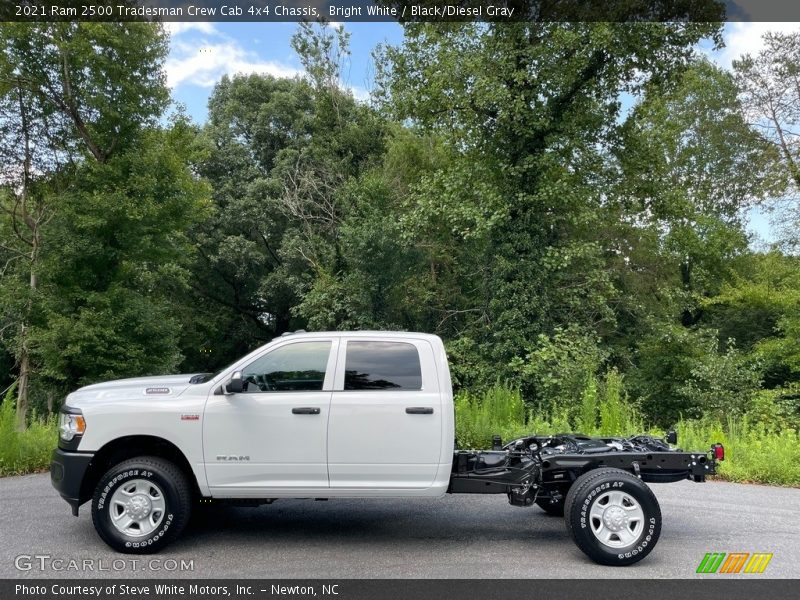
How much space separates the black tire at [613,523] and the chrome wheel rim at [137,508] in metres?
3.63

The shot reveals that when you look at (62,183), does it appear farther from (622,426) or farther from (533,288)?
(622,426)

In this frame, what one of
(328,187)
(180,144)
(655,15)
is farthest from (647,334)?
(180,144)

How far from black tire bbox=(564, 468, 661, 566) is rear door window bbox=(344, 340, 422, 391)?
1.72 metres

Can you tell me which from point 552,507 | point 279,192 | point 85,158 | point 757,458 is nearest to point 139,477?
point 552,507

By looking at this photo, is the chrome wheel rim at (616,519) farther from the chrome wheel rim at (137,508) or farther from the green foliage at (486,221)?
the green foliage at (486,221)

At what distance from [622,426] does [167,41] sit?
67.9ft

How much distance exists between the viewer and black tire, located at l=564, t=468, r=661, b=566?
544 cm

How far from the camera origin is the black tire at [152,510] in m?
5.62

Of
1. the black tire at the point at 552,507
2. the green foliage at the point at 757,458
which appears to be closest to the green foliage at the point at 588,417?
the green foliage at the point at 757,458

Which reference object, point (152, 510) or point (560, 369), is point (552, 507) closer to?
point (152, 510)

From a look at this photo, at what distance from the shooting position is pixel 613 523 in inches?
217

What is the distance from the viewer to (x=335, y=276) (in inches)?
1124

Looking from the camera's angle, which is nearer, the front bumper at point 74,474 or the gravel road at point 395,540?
the gravel road at point 395,540

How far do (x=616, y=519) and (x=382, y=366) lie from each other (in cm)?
244
